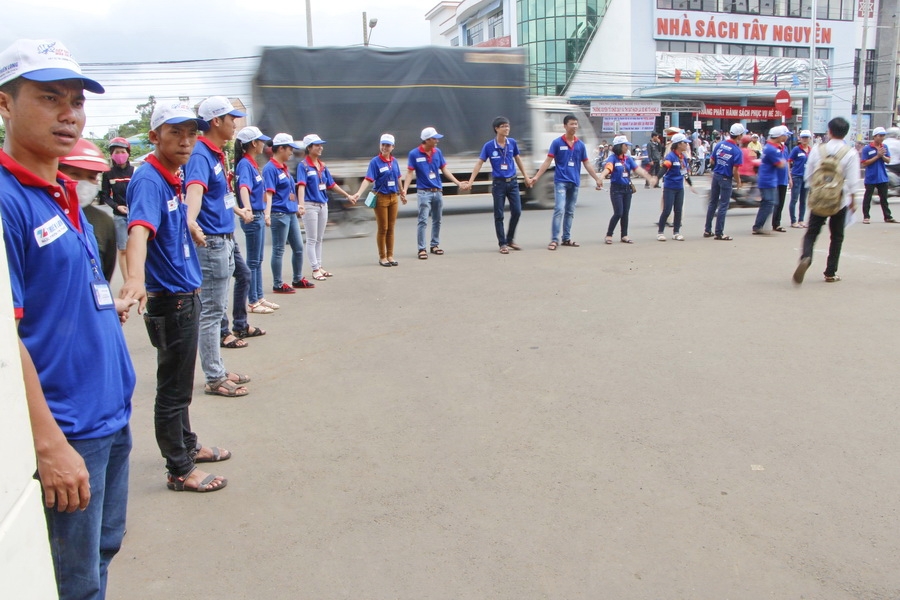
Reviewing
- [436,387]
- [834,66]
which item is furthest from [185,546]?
[834,66]

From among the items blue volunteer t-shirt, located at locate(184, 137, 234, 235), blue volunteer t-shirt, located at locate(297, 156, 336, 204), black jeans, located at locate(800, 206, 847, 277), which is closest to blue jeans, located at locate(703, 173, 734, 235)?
black jeans, located at locate(800, 206, 847, 277)

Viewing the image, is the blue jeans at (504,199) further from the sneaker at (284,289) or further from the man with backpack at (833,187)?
the man with backpack at (833,187)

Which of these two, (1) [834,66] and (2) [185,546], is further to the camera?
(1) [834,66]

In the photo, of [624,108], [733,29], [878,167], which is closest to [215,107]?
[878,167]

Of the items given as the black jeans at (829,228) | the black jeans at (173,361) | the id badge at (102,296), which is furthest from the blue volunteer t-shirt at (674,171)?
the id badge at (102,296)

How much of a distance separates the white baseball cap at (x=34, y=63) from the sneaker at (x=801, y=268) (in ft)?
25.6

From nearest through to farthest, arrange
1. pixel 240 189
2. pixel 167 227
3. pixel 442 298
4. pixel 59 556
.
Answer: pixel 59 556, pixel 167 227, pixel 240 189, pixel 442 298

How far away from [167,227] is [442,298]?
4.80 metres

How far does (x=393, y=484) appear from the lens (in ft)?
12.6

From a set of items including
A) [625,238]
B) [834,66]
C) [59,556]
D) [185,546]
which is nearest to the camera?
[59,556]

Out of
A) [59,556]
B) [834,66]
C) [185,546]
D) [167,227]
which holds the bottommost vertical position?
[185,546]

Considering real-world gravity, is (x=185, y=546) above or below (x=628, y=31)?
below

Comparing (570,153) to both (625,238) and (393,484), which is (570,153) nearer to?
(625,238)

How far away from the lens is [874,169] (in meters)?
13.7
